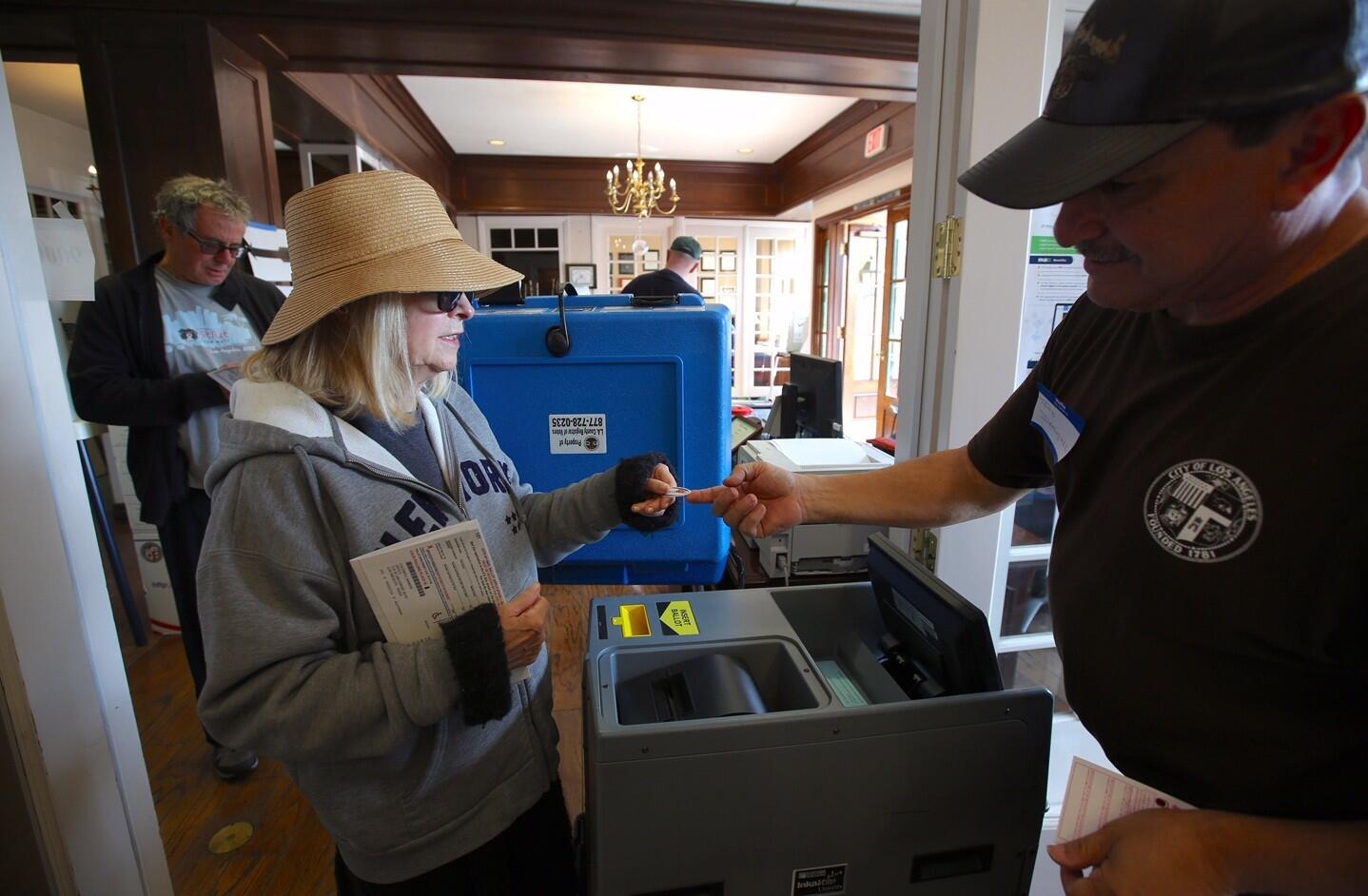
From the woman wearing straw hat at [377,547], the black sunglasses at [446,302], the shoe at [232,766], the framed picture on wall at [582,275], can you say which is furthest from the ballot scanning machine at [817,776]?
the framed picture on wall at [582,275]

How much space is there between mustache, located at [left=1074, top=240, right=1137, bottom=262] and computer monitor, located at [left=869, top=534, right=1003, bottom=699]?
383mm

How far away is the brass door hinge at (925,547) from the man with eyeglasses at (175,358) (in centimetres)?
182

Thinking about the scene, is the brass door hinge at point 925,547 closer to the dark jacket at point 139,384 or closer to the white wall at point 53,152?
the dark jacket at point 139,384

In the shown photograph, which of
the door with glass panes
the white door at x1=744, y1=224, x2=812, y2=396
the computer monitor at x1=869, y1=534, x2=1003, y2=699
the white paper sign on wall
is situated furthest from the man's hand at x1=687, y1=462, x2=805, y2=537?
the white door at x1=744, y1=224, x2=812, y2=396

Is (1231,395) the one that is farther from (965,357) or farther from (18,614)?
(18,614)

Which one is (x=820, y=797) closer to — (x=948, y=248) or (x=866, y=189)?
(x=948, y=248)

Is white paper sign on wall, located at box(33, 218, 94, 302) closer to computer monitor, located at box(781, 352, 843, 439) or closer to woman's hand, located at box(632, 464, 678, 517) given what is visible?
woman's hand, located at box(632, 464, 678, 517)

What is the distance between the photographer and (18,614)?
3.16 ft

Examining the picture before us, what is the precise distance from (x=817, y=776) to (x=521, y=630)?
404 millimetres

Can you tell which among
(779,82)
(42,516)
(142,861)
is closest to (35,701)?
(42,516)

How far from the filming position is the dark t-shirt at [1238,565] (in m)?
→ 0.51

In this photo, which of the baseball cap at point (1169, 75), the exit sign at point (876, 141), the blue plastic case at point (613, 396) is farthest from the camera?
the exit sign at point (876, 141)

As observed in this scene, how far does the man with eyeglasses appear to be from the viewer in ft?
5.83

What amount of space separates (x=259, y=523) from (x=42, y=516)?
0.56 meters
